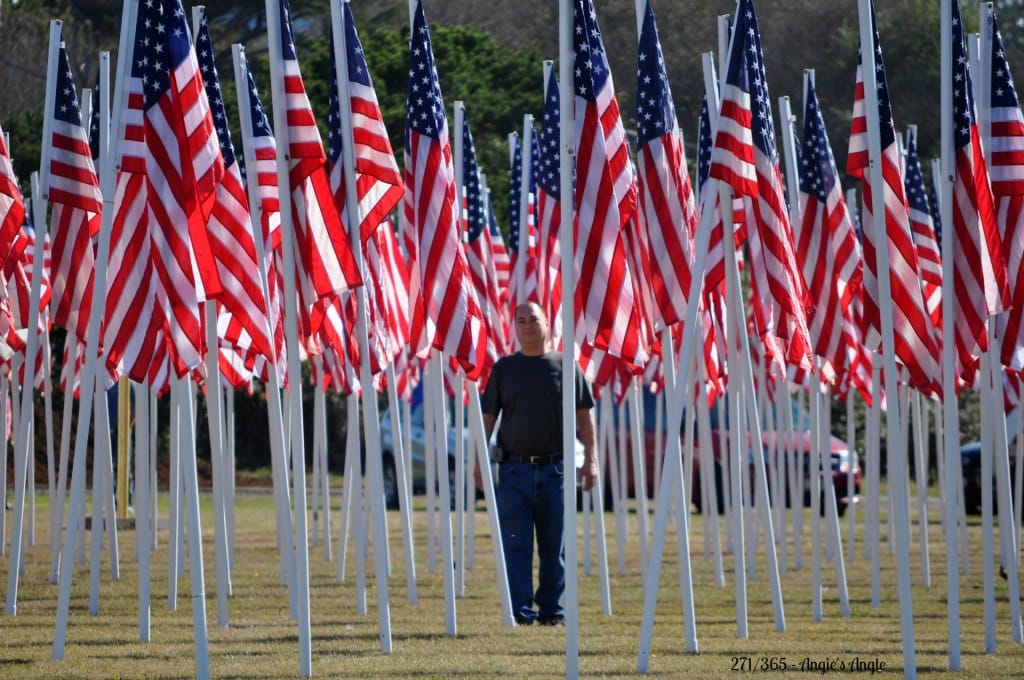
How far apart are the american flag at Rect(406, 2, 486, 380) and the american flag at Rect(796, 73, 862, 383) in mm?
3558

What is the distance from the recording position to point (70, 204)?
11328 mm

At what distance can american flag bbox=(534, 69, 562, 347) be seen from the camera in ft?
44.2

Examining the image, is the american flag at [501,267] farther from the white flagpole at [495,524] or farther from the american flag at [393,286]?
the white flagpole at [495,524]

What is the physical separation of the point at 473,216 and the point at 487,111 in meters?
18.9

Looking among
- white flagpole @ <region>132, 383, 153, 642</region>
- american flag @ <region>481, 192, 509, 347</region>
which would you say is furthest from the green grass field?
american flag @ <region>481, 192, 509, 347</region>

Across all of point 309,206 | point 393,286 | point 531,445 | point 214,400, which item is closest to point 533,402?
point 531,445

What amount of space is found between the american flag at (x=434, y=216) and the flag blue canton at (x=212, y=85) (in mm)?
1266

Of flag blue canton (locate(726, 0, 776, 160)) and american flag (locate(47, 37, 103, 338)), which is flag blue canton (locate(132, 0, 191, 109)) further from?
flag blue canton (locate(726, 0, 776, 160))

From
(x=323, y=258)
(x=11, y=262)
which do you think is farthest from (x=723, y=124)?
(x=11, y=262)

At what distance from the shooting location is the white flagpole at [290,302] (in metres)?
9.35

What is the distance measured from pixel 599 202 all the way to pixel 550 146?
408 cm

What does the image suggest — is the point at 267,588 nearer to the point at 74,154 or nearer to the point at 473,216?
the point at 473,216

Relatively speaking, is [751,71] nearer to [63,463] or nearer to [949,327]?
[949,327]

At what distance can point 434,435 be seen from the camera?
15023mm
